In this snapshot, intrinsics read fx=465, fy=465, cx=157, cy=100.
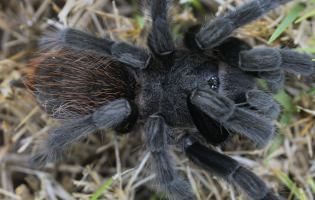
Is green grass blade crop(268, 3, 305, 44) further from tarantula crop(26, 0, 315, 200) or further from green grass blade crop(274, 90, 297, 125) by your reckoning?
green grass blade crop(274, 90, 297, 125)

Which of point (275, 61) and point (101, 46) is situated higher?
point (101, 46)

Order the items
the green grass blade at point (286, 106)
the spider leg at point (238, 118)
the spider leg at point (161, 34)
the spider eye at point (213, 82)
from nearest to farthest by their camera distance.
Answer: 1. the spider leg at point (238, 118)
2. the spider leg at point (161, 34)
3. the spider eye at point (213, 82)
4. the green grass blade at point (286, 106)

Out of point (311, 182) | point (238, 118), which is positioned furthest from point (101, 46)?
point (311, 182)

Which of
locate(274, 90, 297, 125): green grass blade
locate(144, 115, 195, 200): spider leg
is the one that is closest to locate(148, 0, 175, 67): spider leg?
locate(144, 115, 195, 200): spider leg

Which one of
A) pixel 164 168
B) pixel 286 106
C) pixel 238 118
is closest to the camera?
pixel 238 118

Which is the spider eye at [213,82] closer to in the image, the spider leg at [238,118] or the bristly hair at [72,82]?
the spider leg at [238,118]

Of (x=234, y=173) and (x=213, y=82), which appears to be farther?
(x=213, y=82)

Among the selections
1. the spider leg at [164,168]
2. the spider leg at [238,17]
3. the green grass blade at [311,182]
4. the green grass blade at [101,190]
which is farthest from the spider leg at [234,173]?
the spider leg at [238,17]

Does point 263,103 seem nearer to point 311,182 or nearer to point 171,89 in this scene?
point 171,89
